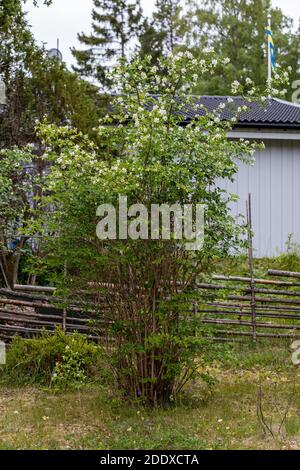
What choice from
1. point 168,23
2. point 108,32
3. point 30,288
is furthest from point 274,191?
point 168,23

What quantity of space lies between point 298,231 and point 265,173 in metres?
1.29

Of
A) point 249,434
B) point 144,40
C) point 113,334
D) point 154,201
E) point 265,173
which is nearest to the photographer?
point 249,434

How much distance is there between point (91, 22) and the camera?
2855cm

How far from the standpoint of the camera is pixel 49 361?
6859mm

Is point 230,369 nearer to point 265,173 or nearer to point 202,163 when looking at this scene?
point 202,163

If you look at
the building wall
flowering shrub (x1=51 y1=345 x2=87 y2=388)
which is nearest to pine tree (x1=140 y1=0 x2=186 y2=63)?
the building wall

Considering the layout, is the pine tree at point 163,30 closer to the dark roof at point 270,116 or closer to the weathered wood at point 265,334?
the dark roof at point 270,116

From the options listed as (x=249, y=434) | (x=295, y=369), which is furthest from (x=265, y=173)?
(x=249, y=434)

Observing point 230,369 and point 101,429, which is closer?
point 101,429

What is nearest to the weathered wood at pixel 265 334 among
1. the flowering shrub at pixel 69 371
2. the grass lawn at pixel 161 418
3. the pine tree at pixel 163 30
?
the grass lawn at pixel 161 418

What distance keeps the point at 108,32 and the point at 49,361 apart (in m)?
23.9

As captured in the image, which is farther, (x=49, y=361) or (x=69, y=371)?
(x=49, y=361)

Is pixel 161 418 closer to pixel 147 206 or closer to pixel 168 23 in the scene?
pixel 147 206

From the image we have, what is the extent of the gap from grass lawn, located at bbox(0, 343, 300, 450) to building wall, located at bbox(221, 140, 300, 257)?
5.59 metres
